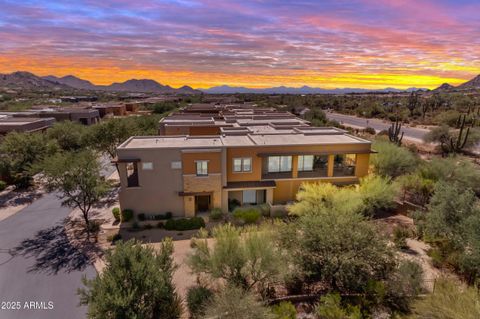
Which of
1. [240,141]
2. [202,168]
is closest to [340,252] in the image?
[202,168]

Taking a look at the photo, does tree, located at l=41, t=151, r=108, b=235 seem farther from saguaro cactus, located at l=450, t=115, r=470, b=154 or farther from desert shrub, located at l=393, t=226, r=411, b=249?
saguaro cactus, located at l=450, t=115, r=470, b=154

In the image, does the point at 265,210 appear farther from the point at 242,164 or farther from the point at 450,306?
the point at 450,306

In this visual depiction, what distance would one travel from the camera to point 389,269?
588 inches

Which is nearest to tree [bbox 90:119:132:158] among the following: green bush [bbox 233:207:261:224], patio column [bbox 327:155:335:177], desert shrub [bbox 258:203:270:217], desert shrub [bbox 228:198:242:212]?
desert shrub [bbox 228:198:242:212]

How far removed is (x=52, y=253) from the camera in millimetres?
19312

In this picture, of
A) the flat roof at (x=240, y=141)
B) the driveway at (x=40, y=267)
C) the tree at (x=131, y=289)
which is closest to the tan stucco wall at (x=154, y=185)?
the flat roof at (x=240, y=141)

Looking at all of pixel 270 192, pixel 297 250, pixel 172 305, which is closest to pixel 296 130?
pixel 270 192

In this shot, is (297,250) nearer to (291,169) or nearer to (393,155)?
(291,169)

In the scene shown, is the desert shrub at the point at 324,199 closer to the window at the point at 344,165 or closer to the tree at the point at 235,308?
the window at the point at 344,165

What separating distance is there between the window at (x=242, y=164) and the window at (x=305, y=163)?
16.5ft

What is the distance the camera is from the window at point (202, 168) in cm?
2441

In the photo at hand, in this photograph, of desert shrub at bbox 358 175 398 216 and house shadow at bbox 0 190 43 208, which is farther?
house shadow at bbox 0 190 43 208

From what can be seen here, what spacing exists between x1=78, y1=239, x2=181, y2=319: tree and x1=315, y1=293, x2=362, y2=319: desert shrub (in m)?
6.57

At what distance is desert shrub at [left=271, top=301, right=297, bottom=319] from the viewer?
41.9ft
